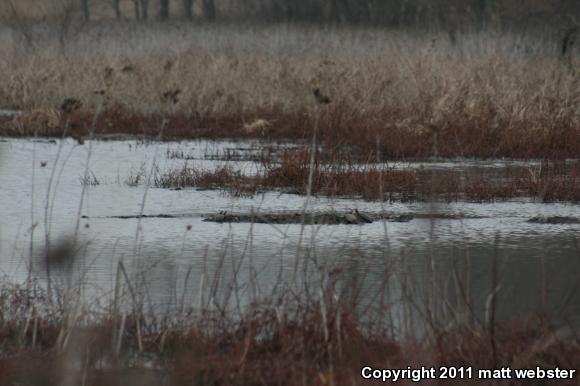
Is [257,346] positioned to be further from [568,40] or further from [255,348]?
[568,40]

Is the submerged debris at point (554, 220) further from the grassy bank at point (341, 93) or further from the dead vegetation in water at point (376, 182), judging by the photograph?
the grassy bank at point (341, 93)

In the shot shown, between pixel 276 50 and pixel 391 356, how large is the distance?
762 inches

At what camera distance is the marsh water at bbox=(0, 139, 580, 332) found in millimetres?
6215

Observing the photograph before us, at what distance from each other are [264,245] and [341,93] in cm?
1024

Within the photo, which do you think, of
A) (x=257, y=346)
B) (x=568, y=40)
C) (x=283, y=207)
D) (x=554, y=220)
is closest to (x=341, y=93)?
(x=568, y=40)

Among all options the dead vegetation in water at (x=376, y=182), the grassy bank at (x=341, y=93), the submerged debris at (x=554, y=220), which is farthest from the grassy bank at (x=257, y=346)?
the grassy bank at (x=341, y=93)

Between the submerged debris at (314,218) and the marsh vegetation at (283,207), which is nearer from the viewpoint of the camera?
the marsh vegetation at (283,207)

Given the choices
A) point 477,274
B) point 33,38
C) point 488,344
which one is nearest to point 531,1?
point 33,38

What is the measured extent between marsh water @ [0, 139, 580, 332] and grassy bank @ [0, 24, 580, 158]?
3.90 metres

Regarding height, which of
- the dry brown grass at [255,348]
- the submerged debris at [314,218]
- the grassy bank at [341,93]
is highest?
the dry brown grass at [255,348]

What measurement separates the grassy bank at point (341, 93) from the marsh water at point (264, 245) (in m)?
3.90

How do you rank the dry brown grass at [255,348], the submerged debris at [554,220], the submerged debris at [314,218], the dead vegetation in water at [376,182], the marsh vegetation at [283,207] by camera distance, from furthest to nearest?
the dead vegetation in water at [376,182]
the submerged debris at [554,220]
the submerged debris at [314,218]
the marsh vegetation at [283,207]
the dry brown grass at [255,348]

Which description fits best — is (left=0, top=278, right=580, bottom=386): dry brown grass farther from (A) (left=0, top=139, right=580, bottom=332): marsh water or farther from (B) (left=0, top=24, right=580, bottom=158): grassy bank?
(B) (left=0, top=24, right=580, bottom=158): grassy bank

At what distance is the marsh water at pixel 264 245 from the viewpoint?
6215 mm
